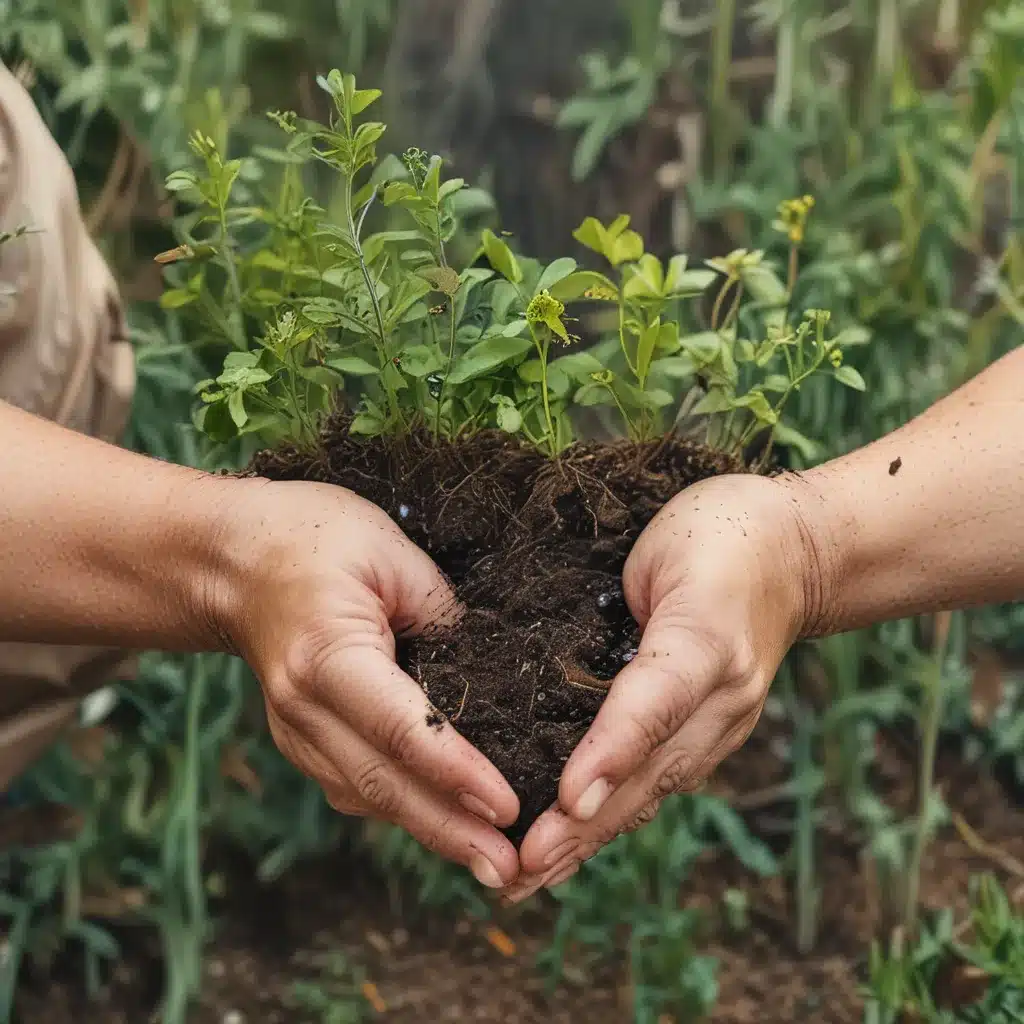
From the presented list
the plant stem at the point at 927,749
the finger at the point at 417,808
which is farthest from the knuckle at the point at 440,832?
the plant stem at the point at 927,749

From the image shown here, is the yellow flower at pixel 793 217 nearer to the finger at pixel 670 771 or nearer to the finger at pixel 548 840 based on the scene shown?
the finger at pixel 670 771

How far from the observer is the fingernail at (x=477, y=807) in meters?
0.73

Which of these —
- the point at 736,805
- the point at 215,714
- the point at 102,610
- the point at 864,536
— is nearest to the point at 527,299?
the point at 864,536

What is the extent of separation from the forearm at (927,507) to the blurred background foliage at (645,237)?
1.32 ft

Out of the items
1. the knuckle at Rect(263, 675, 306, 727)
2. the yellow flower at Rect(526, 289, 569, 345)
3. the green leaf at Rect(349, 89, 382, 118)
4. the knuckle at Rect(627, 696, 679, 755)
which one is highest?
the green leaf at Rect(349, 89, 382, 118)

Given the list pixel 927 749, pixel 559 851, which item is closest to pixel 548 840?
pixel 559 851

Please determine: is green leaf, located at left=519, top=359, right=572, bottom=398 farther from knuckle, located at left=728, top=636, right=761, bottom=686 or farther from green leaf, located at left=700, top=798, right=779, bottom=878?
green leaf, located at left=700, top=798, right=779, bottom=878

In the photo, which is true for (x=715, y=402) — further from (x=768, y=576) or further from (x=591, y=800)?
(x=591, y=800)

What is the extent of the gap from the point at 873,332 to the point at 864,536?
0.62 meters

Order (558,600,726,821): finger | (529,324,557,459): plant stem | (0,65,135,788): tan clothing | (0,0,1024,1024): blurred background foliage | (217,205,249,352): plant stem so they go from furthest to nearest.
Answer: (0,0,1024,1024): blurred background foliage → (0,65,135,788): tan clothing → (217,205,249,352): plant stem → (529,324,557,459): plant stem → (558,600,726,821): finger

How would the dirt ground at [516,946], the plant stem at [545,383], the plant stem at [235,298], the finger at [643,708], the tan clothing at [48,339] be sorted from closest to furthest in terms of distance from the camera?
1. the finger at [643,708]
2. the plant stem at [545,383]
3. the plant stem at [235,298]
4. the tan clothing at [48,339]
5. the dirt ground at [516,946]

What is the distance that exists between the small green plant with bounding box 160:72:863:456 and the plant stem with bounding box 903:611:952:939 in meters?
0.65

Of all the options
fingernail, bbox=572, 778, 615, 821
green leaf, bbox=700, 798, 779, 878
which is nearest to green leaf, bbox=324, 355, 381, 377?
fingernail, bbox=572, 778, 615, 821

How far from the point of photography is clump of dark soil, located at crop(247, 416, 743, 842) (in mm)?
781
